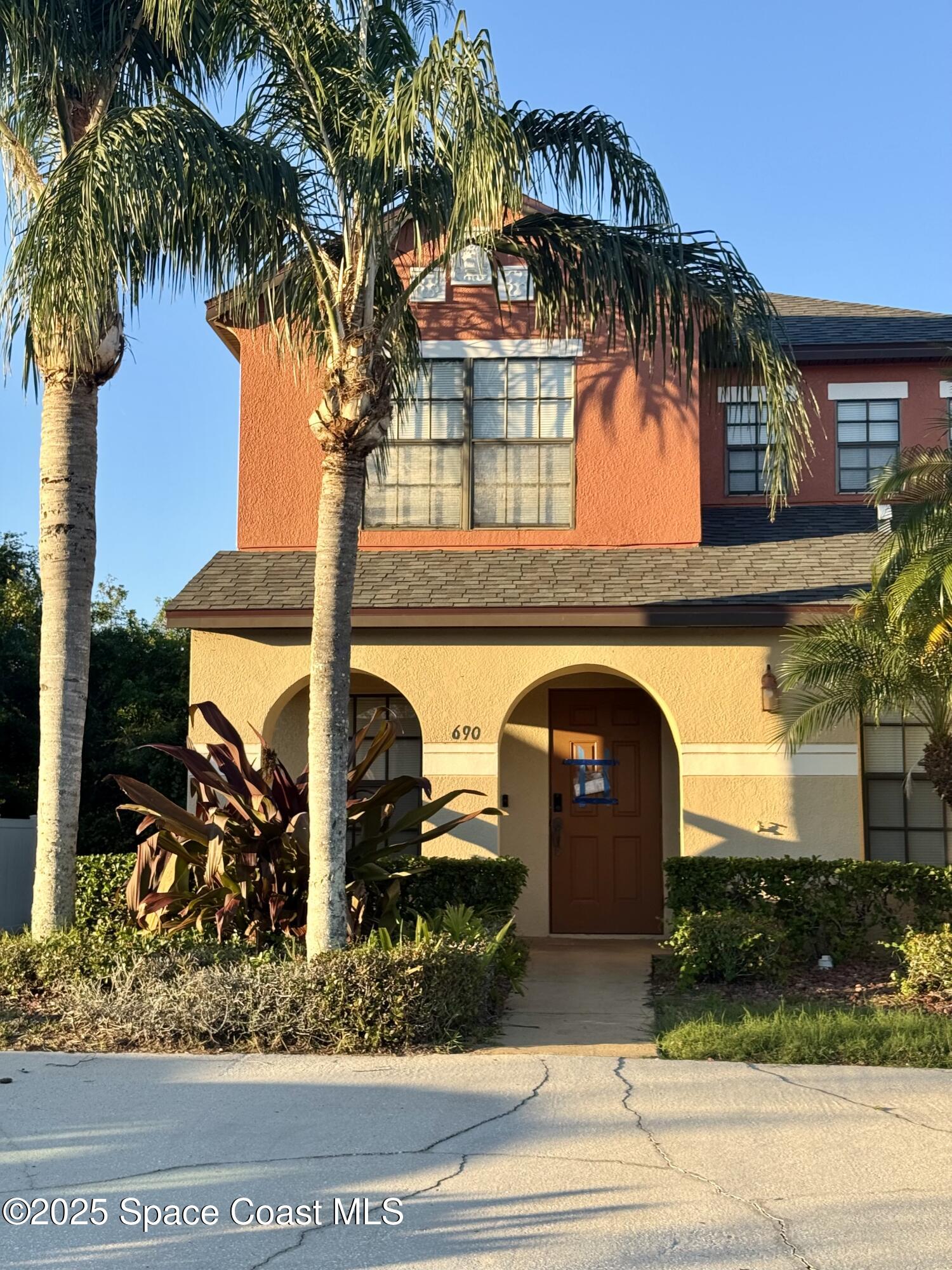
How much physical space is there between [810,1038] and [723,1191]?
290 cm

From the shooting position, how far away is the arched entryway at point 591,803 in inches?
538

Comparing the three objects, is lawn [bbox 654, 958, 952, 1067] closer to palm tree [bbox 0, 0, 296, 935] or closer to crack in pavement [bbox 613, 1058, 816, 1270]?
crack in pavement [bbox 613, 1058, 816, 1270]

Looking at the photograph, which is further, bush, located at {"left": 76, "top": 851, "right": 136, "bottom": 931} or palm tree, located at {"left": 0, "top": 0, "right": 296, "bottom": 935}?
bush, located at {"left": 76, "top": 851, "right": 136, "bottom": 931}

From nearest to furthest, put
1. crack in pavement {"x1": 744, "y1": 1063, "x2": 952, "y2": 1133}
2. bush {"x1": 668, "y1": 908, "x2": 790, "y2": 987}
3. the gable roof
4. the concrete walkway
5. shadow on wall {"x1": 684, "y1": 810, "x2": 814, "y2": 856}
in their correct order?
crack in pavement {"x1": 744, "y1": 1063, "x2": 952, "y2": 1133}
the concrete walkway
bush {"x1": 668, "y1": 908, "x2": 790, "y2": 987}
shadow on wall {"x1": 684, "y1": 810, "x2": 814, "y2": 856}
the gable roof

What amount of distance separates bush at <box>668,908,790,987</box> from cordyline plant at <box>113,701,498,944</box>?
1924 mm

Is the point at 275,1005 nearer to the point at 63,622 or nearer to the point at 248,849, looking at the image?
the point at 248,849

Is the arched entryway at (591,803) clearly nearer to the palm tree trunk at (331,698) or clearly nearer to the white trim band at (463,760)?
the white trim band at (463,760)

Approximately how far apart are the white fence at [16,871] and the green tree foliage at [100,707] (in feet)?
8.36

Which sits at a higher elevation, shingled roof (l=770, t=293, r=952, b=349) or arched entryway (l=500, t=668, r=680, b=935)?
shingled roof (l=770, t=293, r=952, b=349)

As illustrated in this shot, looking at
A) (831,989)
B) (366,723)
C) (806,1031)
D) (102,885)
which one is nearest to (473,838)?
(366,723)

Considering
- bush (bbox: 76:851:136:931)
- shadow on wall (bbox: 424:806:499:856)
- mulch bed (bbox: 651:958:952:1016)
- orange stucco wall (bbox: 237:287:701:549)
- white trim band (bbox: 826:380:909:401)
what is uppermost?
white trim band (bbox: 826:380:909:401)

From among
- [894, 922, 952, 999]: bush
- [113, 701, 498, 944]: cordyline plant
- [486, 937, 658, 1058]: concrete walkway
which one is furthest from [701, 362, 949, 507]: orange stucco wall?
[894, 922, 952, 999]: bush

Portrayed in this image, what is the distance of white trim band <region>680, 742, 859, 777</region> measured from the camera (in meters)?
12.2

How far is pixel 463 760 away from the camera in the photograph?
1254cm
